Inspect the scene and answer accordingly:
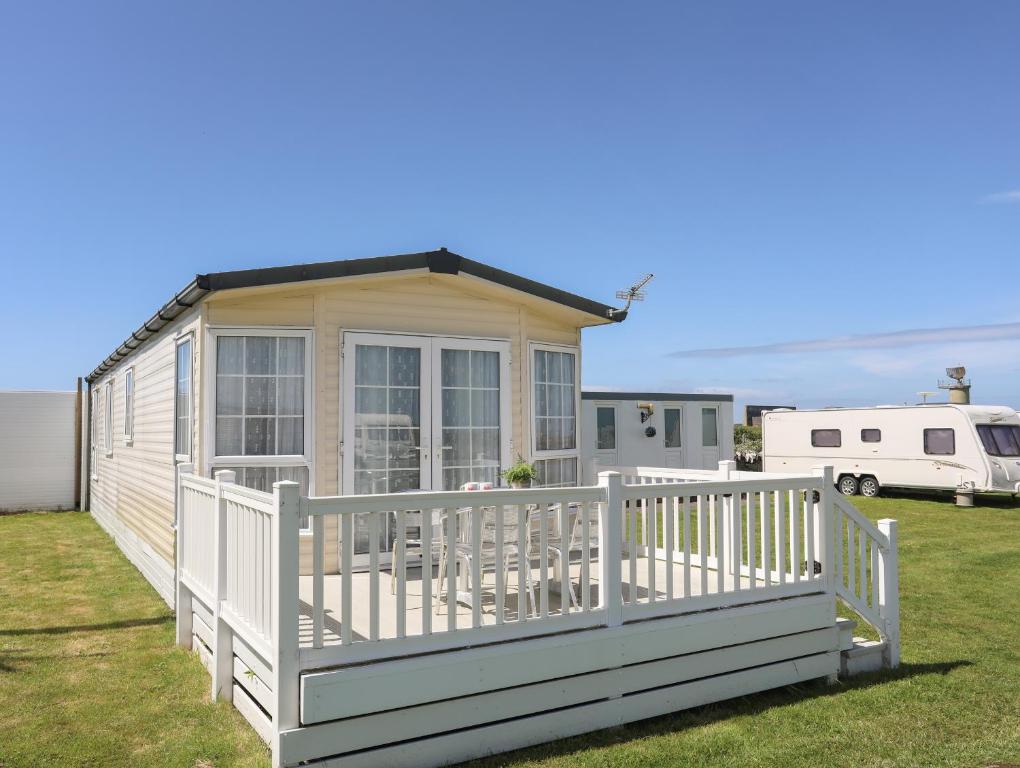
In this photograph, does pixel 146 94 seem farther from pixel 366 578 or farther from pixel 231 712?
pixel 231 712

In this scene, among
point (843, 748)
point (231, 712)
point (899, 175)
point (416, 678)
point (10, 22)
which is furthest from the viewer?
point (899, 175)

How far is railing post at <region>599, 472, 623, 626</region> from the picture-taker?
12.5 ft

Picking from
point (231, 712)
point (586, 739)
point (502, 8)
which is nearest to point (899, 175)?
point (502, 8)

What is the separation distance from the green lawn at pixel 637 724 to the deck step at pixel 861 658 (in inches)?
4.4

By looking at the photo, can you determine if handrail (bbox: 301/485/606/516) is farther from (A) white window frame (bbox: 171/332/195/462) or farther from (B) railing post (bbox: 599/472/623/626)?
(A) white window frame (bbox: 171/332/195/462)

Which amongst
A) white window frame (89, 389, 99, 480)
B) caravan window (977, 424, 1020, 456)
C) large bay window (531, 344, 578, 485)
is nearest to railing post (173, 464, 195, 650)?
large bay window (531, 344, 578, 485)

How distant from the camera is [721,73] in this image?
9.53 meters

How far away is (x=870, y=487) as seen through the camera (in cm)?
1636

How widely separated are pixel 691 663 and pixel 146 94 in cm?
950

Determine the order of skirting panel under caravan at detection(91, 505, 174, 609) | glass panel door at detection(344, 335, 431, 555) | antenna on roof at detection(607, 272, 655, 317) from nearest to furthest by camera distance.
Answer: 1. glass panel door at detection(344, 335, 431, 555)
2. skirting panel under caravan at detection(91, 505, 174, 609)
3. antenna on roof at detection(607, 272, 655, 317)

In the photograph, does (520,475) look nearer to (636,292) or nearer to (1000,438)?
(636,292)

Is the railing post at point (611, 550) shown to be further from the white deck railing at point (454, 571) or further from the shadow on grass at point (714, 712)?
the shadow on grass at point (714, 712)

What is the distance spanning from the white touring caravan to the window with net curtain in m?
13.0

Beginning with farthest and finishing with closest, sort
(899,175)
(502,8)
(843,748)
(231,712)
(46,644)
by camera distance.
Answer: (899,175), (502,8), (46,644), (231,712), (843,748)
